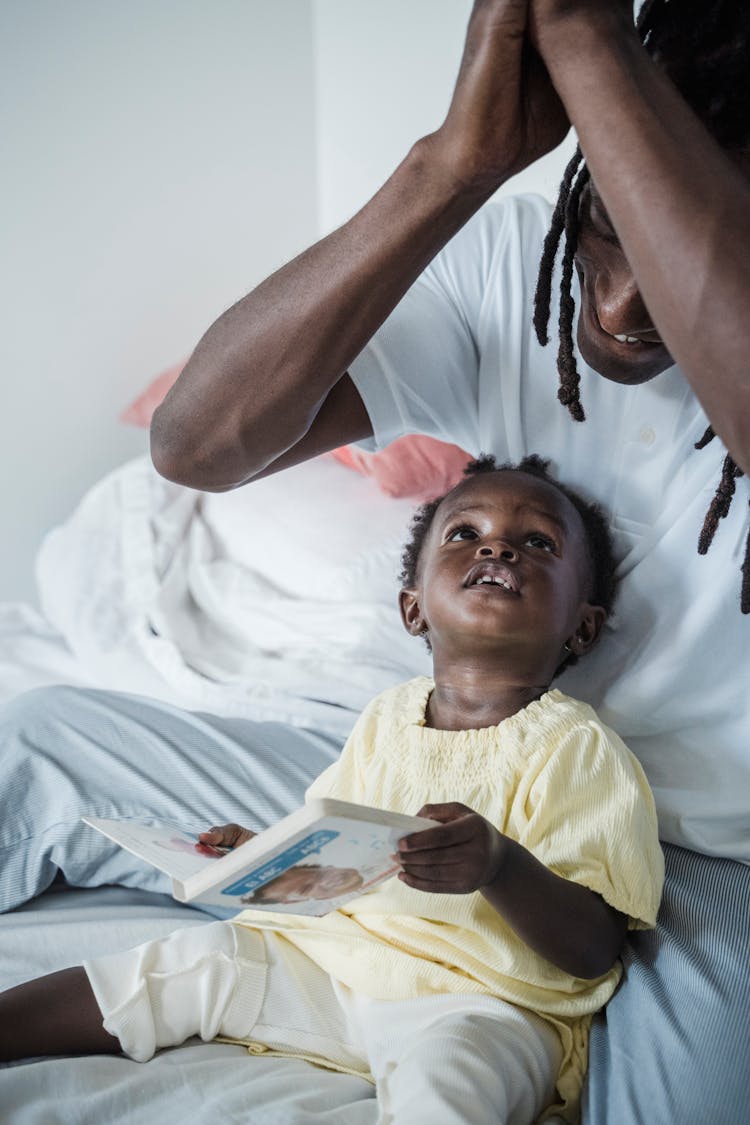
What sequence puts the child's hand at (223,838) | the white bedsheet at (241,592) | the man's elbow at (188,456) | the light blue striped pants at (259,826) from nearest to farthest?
1. the light blue striped pants at (259,826)
2. the child's hand at (223,838)
3. the man's elbow at (188,456)
4. the white bedsheet at (241,592)

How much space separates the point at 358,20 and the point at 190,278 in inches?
24.8

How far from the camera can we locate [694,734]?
1.17m

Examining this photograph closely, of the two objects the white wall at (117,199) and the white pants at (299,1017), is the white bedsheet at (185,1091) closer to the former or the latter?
the white pants at (299,1017)

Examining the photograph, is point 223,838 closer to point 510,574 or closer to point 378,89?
point 510,574

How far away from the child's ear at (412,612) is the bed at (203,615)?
0.61 ft

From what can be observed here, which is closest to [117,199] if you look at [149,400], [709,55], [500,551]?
[149,400]

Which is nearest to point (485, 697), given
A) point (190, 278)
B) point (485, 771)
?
point (485, 771)

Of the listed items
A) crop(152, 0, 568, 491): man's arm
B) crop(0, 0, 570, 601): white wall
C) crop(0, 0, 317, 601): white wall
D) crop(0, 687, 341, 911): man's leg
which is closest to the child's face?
crop(152, 0, 568, 491): man's arm

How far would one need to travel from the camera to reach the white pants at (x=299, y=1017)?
Result: 91cm

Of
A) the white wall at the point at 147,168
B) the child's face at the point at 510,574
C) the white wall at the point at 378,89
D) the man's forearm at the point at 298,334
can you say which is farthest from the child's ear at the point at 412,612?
the white wall at the point at 147,168

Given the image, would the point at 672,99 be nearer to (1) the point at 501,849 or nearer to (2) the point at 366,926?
(1) the point at 501,849

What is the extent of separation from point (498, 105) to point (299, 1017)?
76 cm

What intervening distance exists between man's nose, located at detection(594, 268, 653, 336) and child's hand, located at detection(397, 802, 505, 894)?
454mm

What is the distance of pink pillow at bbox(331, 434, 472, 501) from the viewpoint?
6.25 feet
